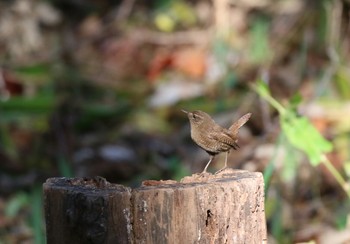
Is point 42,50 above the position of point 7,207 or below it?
above

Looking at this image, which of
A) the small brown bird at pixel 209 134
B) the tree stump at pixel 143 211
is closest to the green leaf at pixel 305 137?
the small brown bird at pixel 209 134

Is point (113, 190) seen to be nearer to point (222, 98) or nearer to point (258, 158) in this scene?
point (258, 158)

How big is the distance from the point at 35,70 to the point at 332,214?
332cm

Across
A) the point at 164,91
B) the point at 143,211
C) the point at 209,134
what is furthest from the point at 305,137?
the point at 164,91

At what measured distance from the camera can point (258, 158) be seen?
618 cm

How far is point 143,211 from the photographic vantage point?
2.50 metres

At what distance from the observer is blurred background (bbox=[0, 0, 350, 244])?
19.8 ft

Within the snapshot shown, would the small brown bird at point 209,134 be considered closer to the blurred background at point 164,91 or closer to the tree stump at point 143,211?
the tree stump at point 143,211

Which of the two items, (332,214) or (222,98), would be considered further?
(222,98)

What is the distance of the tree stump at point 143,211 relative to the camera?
97.7 inches

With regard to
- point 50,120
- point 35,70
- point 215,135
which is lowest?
point 215,135

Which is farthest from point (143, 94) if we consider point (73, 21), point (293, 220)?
point (293, 220)

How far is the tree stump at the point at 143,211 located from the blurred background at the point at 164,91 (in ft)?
5.86

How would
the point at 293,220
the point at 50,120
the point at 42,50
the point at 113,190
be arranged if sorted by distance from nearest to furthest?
the point at 113,190 → the point at 293,220 → the point at 50,120 → the point at 42,50
